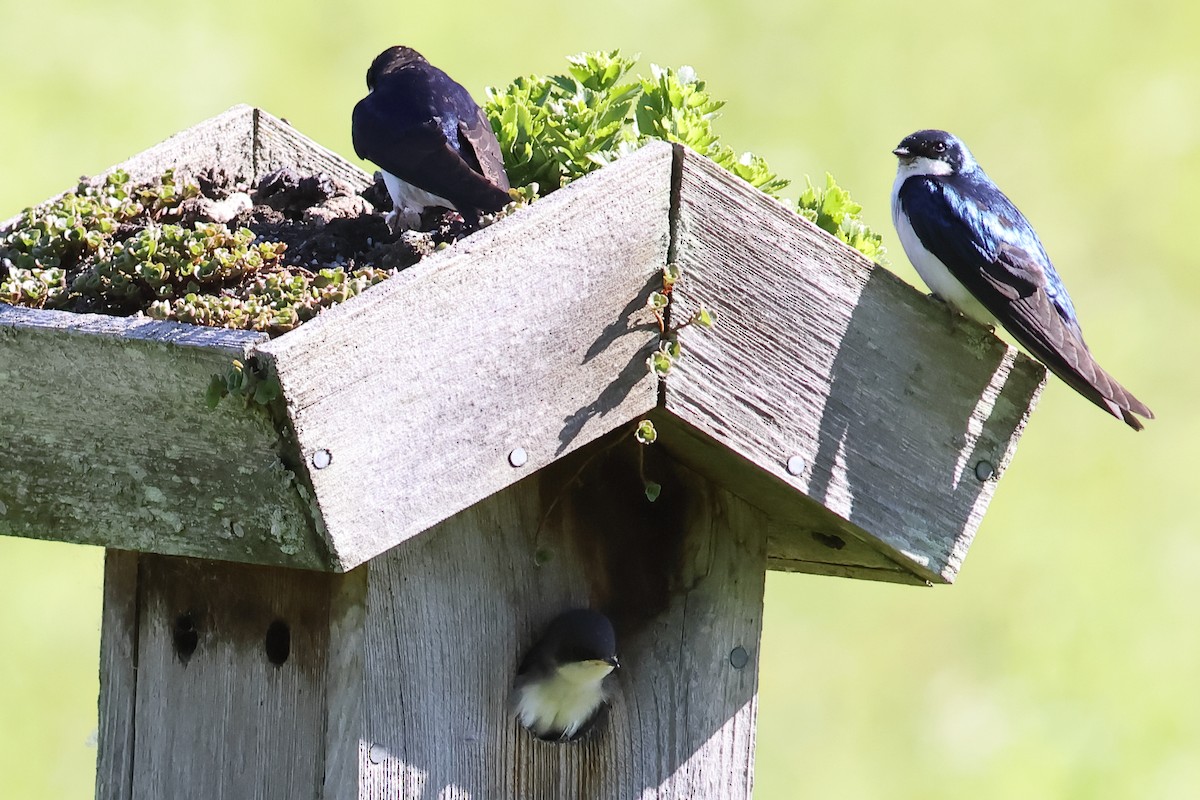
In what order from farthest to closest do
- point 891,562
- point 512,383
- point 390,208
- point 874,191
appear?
point 874,191
point 390,208
point 891,562
point 512,383

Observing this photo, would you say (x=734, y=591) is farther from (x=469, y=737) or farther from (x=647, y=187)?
(x=647, y=187)

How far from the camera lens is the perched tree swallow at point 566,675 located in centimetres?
259

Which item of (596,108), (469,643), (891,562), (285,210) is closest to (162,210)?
(285,210)

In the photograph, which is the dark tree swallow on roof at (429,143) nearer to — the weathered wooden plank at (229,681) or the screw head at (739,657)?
the weathered wooden plank at (229,681)

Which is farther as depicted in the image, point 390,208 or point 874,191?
point 874,191

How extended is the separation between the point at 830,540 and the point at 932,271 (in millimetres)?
511

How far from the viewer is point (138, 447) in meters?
2.28

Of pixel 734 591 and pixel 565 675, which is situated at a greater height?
pixel 734 591

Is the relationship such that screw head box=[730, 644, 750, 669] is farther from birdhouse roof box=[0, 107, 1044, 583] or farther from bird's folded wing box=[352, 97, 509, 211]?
bird's folded wing box=[352, 97, 509, 211]

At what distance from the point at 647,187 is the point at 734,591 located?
0.77 m

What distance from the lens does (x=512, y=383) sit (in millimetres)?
2295

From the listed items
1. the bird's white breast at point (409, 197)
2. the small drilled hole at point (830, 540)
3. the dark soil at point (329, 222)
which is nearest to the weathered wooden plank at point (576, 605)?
the small drilled hole at point (830, 540)

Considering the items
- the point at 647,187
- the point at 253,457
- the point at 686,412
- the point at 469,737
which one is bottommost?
the point at 469,737

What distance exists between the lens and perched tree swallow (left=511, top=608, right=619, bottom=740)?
259cm
